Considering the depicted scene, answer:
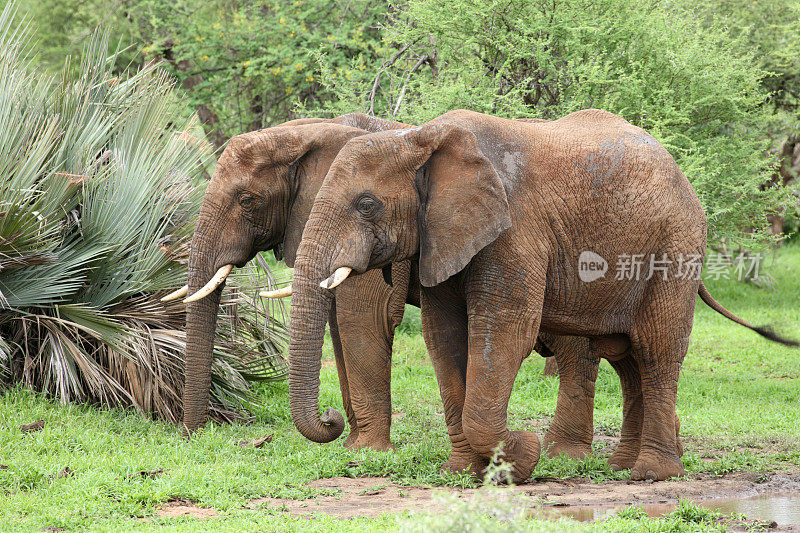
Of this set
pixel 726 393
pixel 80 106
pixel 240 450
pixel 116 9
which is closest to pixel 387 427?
pixel 240 450

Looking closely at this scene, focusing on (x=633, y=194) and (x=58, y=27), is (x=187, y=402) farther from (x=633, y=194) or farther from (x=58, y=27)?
(x=58, y=27)

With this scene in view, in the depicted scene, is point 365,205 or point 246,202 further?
point 246,202

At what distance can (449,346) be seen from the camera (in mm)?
7082

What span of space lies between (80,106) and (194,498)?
4.67 meters

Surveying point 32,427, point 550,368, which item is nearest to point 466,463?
point 32,427

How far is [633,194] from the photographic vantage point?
689 cm

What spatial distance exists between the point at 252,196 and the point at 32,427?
2446mm

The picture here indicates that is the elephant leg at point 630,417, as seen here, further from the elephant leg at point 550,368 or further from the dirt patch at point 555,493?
the elephant leg at point 550,368

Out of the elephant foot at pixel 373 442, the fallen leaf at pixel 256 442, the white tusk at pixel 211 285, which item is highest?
the white tusk at pixel 211 285

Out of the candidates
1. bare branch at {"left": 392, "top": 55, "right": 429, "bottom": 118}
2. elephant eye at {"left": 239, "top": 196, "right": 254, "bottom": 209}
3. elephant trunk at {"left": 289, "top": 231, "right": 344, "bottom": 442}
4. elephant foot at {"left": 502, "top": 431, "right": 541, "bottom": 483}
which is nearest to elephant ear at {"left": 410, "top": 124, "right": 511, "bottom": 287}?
elephant trunk at {"left": 289, "top": 231, "right": 344, "bottom": 442}

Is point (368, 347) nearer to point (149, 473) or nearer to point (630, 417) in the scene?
point (149, 473)

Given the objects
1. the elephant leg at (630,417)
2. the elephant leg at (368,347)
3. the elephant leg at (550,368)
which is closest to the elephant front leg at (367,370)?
the elephant leg at (368,347)

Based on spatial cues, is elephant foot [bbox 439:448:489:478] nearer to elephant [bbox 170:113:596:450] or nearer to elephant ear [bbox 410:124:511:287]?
elephant [bbox 170:113:596:450]

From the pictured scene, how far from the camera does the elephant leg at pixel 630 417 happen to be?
779 centimetres
